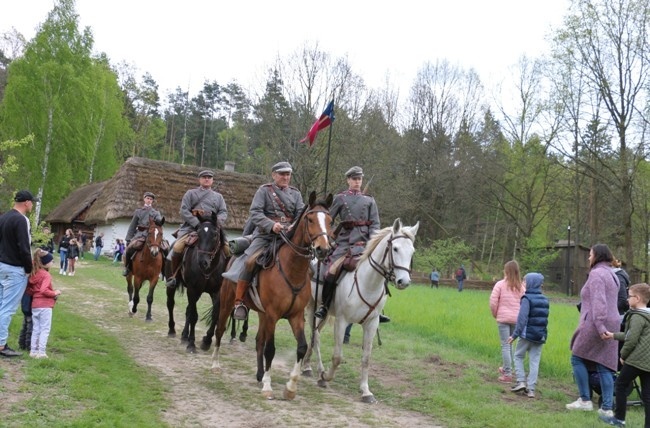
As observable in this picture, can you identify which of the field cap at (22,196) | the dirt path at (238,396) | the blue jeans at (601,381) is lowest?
the dirt path at (238,396)

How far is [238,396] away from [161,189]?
32126mm

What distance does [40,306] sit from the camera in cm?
754

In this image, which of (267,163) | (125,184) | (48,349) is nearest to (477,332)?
(48,349)

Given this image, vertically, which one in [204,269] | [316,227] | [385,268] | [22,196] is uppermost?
[22,196]

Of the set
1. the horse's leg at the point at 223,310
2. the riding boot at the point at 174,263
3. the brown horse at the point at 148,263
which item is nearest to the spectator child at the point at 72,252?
the brown horse at the point at 148,263

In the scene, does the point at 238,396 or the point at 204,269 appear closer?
the point at 238,396

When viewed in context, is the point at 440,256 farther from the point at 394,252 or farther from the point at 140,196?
the point at 394,252

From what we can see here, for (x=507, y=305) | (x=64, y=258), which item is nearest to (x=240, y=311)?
(x=507, y=305)

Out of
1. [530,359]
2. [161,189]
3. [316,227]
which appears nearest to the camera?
[316,227]

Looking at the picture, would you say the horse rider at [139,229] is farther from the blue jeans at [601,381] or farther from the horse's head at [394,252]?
the blue jeans at [601,381]

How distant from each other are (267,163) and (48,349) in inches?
1115

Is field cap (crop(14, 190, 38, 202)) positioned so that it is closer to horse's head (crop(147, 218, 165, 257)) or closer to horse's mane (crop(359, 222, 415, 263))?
horse's mane (crop(359, 222, 415, 263))

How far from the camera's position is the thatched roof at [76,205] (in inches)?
1604

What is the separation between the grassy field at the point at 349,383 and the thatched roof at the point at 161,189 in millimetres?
22881
